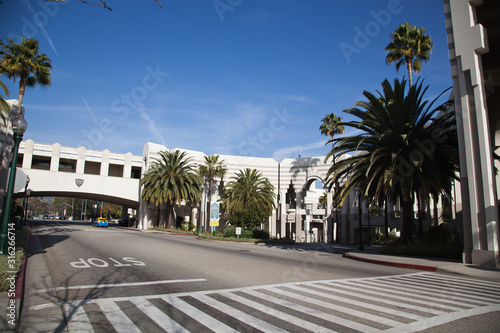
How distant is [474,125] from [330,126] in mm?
33781

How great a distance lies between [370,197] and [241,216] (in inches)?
775

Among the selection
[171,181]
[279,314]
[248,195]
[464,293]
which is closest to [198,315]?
[279,314]

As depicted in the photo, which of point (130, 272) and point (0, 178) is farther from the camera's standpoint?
point (0, 178)

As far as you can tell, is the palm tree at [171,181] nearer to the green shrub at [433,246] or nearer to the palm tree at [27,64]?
the palm tree at [27,64]

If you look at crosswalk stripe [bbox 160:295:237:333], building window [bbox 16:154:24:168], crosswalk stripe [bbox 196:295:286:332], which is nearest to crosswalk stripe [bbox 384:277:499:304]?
crosswalk stripe [bbox 196:295:286:332]

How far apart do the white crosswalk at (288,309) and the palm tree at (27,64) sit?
2055cm

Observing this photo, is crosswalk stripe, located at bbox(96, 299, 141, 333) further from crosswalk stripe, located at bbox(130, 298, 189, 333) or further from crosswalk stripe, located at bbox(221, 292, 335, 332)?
crosswalk stripe, located at bbox(221, 292, 335, 332)

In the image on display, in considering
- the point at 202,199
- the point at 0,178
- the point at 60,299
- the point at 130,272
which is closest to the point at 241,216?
the point at 202,199

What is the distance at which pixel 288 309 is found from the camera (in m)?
5.95

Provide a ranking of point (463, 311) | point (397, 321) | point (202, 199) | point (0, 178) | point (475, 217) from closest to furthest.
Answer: point (397, 321)
point (463, 311)
point (475, 217)
point (0, 178)
point (202, 199)

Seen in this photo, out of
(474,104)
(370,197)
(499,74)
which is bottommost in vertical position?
(370,197)

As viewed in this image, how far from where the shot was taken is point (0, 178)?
1588 cm

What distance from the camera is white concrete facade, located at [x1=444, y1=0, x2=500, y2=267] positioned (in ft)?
44.1

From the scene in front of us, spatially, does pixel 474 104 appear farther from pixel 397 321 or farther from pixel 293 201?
pixel 293 201
